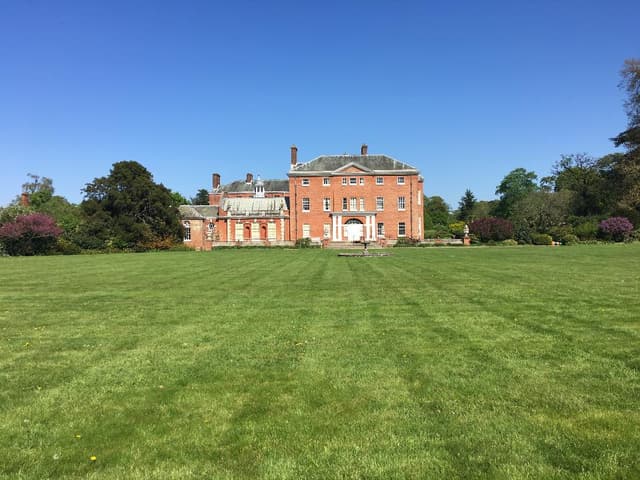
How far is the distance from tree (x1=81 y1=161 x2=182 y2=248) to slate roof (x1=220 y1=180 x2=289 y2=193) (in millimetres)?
24167

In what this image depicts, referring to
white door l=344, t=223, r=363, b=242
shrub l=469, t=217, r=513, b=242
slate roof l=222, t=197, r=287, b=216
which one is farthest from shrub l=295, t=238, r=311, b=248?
shrub l=469, t=217, r=513, b=242

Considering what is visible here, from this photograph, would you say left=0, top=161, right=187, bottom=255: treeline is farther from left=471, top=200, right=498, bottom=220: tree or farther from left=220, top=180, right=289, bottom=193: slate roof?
left=471, top=200, right=498, bottom=220: tree

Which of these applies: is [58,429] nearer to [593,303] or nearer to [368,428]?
[368,428]

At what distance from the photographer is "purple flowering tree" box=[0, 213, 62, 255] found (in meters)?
37.1

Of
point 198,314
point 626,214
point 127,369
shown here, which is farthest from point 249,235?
point 127,369

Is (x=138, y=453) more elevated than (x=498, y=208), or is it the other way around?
(x=498, y=208)

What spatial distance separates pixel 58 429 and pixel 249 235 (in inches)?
2146

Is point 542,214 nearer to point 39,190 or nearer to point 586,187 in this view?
point 586,187

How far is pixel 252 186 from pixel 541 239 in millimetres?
42135

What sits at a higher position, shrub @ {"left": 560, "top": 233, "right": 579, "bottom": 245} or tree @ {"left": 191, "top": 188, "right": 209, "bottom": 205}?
tree @ {"left": 191, "top": 188, "right": 209, "bottom": 205}

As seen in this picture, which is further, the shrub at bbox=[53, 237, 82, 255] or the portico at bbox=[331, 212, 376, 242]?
the portico at bbox=[331, 212, 376, 242]

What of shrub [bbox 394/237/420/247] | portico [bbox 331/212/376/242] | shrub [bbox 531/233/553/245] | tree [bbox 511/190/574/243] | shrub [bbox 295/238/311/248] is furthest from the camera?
portico [bbox 331/212/376/242]

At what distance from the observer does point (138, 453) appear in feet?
12.0

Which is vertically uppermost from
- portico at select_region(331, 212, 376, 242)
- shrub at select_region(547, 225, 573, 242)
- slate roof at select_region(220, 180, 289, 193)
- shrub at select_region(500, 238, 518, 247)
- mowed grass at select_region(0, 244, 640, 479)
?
slate roof at select_region(220, 180, 289, 193)
